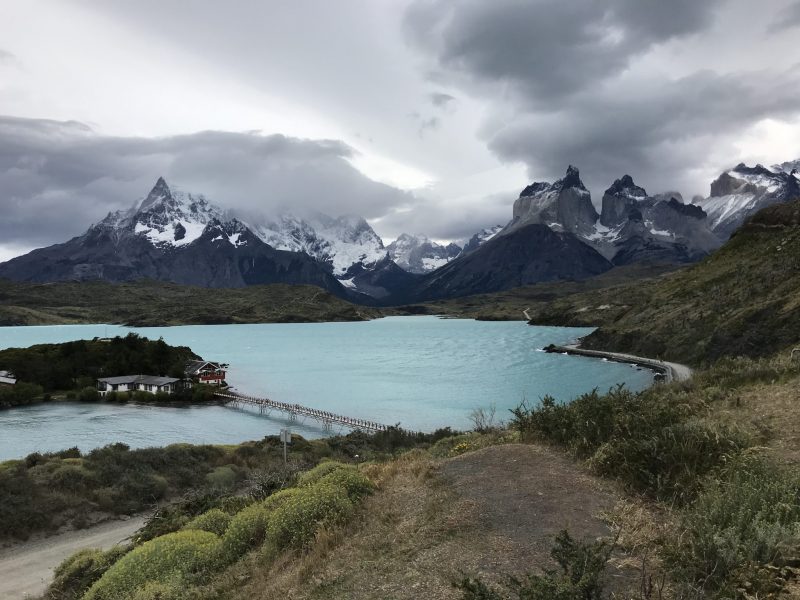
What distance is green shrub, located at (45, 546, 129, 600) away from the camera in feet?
48.9

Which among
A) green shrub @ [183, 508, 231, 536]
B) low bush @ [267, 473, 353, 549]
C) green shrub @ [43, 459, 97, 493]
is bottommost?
green shrub @ [43, 459, 97, 493]

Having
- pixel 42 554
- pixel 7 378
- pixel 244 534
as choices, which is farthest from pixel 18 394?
pixel 244 534

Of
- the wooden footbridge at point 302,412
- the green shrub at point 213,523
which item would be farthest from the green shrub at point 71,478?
the wooden footbridge at point 302,412

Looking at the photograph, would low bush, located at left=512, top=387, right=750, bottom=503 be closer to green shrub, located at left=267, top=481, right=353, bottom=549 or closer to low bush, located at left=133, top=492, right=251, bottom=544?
green shrub, located at left=267, top=481, right=353, bottom=549

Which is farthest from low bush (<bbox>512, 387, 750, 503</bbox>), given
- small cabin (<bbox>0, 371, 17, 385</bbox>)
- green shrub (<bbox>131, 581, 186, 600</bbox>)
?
small cabin (<bbox>0, 371, 17, 385</bbox>)

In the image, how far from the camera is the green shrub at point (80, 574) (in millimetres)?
14914

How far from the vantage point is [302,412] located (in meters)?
75.6

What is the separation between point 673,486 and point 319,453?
4018 centimetres

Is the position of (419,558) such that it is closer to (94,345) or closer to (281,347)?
(94,345)

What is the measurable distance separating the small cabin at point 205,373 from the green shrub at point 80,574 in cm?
8635

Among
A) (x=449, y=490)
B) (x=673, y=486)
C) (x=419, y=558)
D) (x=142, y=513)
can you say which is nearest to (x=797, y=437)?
(x=673, y=486)

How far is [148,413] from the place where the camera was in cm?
8094

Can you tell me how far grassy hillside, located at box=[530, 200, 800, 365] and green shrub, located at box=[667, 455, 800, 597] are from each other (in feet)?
206

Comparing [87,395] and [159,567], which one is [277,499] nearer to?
[159,567]
